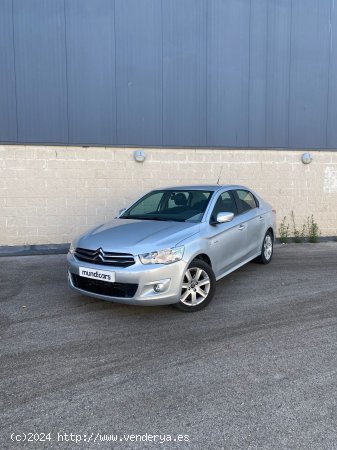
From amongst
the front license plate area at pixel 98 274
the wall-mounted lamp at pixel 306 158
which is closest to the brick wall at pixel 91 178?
the wall-mounted lamp at pixel 306 158

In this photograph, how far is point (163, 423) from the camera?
2664 mm

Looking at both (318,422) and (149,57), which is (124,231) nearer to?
(318,422)

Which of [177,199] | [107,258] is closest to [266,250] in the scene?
[177,199]

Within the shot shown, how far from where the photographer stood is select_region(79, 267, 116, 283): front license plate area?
4195 mm

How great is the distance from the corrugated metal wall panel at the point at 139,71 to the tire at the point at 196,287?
5.17 metres

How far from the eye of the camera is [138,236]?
4.52m

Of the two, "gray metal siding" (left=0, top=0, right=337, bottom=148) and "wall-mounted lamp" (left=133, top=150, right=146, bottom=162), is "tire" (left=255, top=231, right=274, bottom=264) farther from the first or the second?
"wall-mounted lamp" (left=133, top=150, right=146, bottom=162)

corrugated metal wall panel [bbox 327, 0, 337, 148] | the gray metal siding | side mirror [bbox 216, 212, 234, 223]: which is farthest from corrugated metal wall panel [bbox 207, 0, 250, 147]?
side mirror [bbox 216, 212, 234, 223]

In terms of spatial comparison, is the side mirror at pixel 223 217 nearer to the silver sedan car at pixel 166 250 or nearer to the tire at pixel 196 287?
the silver sedan car at pixel 166 250

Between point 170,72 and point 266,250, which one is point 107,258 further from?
point 170,72

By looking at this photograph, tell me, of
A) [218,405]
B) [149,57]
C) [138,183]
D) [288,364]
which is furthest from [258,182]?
[218,405]

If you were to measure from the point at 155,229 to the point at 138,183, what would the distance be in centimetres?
473

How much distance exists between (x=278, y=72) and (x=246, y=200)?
491cm

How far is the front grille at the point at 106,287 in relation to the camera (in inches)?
165
